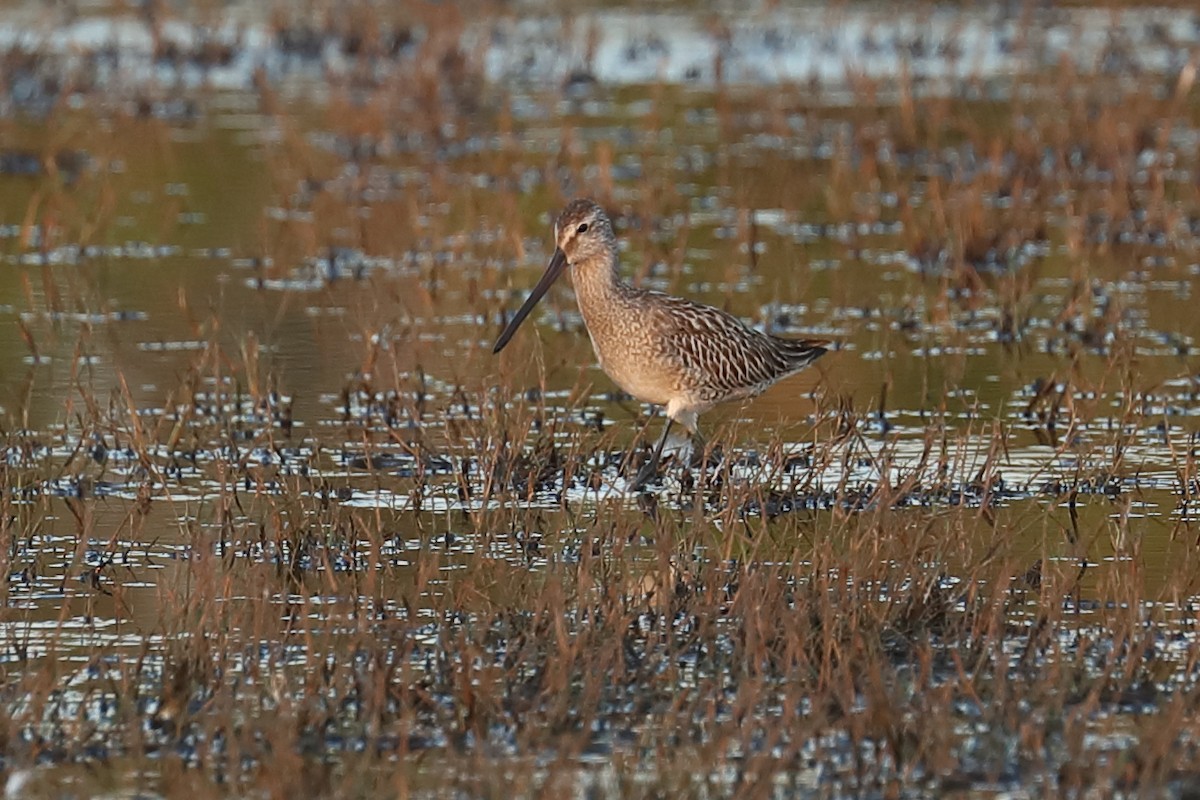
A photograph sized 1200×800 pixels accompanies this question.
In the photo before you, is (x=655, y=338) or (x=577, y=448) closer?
(x=577, y=448)

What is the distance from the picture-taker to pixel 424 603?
273 inches

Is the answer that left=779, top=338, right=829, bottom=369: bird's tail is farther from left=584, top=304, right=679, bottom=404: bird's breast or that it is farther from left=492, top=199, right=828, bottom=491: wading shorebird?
left=584, top=304, right=679, bottom=404: bird's breast

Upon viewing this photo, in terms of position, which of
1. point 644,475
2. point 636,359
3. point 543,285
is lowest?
point 644,475

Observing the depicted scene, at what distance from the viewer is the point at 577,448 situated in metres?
8.35

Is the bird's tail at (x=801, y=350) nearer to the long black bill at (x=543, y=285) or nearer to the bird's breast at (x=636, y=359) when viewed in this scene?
the bird's breast at (x=636, y=359)

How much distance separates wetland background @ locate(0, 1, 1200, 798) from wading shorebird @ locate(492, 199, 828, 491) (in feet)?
0.84

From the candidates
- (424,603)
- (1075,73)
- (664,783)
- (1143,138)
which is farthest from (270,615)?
(1075,73)

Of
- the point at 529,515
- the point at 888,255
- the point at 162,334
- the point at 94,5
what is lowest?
the point at 529,515

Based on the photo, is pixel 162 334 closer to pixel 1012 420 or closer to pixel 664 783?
pixel 1012 420

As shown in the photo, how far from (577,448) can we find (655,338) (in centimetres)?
64

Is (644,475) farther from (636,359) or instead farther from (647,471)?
(636,359)

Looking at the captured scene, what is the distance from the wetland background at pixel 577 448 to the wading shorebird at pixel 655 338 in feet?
0.84

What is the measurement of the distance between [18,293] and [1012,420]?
5.52 m

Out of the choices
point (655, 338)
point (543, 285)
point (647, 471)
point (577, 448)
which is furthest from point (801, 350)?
point (577, 448)
